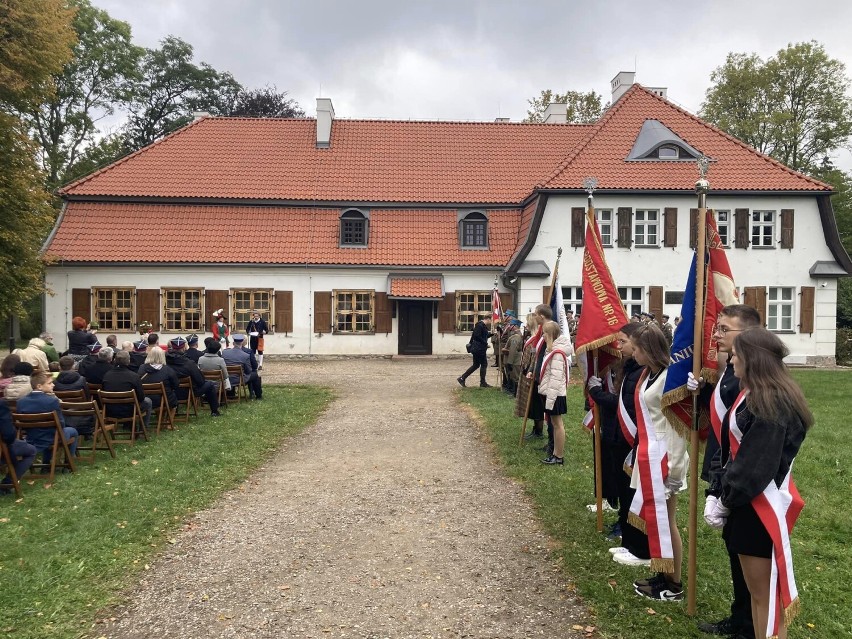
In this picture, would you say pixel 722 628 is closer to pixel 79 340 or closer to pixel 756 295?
pixel 79 340

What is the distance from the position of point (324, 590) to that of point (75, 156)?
37728mm

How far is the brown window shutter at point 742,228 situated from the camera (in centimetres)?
2348

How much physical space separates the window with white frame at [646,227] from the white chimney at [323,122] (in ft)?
40.5

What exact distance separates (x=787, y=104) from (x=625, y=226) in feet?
70.0

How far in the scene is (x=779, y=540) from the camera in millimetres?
3604

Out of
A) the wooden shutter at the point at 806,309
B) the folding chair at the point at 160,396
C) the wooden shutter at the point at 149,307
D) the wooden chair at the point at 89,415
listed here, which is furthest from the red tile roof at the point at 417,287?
the wooden chair at the point at 89,415

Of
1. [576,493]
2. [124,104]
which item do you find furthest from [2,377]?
[124,104]

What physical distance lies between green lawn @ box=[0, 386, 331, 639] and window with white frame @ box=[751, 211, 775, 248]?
18808 millimetres

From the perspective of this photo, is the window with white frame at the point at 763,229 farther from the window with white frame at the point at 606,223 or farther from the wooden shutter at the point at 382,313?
the wooden shutter at the point at 382,313

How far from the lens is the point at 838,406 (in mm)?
13617

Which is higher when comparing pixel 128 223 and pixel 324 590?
pixel 128 223

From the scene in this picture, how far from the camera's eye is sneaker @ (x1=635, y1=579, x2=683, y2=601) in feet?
15.7

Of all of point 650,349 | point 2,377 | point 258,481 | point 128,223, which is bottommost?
point 258,481

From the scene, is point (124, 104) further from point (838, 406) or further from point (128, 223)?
point (838, 406)
